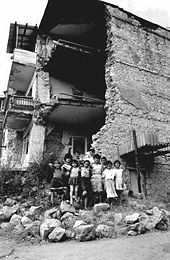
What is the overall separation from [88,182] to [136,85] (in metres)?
6.99

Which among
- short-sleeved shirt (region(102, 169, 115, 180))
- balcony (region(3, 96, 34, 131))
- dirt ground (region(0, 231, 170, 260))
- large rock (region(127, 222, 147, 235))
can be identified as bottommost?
dirt ground (region(0, 231, 170, 260))

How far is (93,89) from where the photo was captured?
15.8 m

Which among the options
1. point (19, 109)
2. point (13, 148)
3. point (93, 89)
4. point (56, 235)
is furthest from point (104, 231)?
point (13, 148)

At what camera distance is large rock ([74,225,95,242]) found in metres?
5.50

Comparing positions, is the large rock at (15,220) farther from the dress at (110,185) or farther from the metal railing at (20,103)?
the metal railing at (20,103)

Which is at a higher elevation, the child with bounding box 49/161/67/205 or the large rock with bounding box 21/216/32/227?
the child with bounding box 49/161/67/205

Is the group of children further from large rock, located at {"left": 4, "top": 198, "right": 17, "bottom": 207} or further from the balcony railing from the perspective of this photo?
the balcony railing

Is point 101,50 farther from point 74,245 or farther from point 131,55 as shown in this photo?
point 74,245

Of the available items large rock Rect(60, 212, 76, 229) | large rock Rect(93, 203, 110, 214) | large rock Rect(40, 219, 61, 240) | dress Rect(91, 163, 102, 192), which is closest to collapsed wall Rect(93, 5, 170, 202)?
dress Rect(91, 163, 102, 192)

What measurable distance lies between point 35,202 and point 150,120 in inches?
281

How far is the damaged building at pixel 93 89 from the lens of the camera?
11664 millimetres

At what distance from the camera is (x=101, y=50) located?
14.3 m

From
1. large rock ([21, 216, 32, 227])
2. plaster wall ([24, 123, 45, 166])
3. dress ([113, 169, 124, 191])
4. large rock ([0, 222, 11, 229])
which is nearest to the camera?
large rock ([21, 216, 32, 227])

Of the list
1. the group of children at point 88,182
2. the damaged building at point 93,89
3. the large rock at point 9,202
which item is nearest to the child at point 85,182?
the group of children at point 88,182
